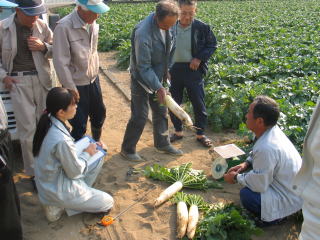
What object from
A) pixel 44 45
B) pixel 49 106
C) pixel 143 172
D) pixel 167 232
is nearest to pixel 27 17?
pixel 44 45

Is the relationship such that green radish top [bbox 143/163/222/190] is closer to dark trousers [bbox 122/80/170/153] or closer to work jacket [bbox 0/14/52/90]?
dark trousers [bbox 122/80/170/153]

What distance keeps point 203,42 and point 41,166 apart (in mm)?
2939

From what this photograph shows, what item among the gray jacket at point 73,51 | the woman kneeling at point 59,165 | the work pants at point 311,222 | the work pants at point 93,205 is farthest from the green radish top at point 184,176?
the work pants at point 311,222

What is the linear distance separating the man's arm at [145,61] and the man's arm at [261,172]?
5.11ft

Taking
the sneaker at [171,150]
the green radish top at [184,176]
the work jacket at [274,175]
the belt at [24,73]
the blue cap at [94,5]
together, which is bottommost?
the sneaker at [171,150]

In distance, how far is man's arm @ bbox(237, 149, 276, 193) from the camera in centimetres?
331

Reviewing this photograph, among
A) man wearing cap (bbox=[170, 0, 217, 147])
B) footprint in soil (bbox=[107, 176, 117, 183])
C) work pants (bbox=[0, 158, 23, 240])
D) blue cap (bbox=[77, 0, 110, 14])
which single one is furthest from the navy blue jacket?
work pants (bbox=[0, 158, 23, 240])

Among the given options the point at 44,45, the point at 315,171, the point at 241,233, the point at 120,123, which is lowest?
the point at 120,123

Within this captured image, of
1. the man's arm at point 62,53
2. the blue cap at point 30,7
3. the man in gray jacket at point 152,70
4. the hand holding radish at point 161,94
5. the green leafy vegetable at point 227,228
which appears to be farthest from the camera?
the hand holding radish at point 161,94

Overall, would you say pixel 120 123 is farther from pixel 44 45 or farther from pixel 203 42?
pixel 44 45

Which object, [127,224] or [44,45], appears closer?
[127,224]

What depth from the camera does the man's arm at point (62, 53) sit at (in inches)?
156

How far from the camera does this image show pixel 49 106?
3.49 m

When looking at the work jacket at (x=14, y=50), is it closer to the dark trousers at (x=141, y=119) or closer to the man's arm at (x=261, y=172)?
the dark trousers at (x=141, y=119)
